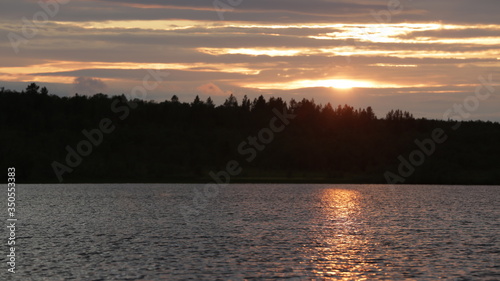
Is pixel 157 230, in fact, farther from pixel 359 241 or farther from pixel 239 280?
pixel 239 280

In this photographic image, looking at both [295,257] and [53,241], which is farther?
[53,241]

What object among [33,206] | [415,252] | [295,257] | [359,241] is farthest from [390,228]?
[33,206]

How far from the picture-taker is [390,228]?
325 feet

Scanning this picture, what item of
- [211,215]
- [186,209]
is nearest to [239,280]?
[211,215]

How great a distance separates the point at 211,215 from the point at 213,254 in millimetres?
53691

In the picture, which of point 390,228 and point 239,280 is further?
point 390,228

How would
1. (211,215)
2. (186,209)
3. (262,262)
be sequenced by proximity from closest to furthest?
1. (262,262)
2. (211,215)
3. (186,209)

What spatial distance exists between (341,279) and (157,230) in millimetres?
43682

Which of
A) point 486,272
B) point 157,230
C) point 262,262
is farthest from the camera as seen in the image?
point 157,230

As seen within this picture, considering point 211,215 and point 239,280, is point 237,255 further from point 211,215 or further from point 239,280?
point 211,215

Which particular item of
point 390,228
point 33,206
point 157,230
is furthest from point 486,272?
point 33,206

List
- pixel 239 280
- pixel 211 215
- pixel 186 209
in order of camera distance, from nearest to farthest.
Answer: pixel 239 280 < pixel 211 215 < pixel 186 209

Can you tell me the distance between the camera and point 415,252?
230 feet

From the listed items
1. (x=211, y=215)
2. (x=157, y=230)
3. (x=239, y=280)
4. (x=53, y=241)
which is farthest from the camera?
(x=211, y=215)
